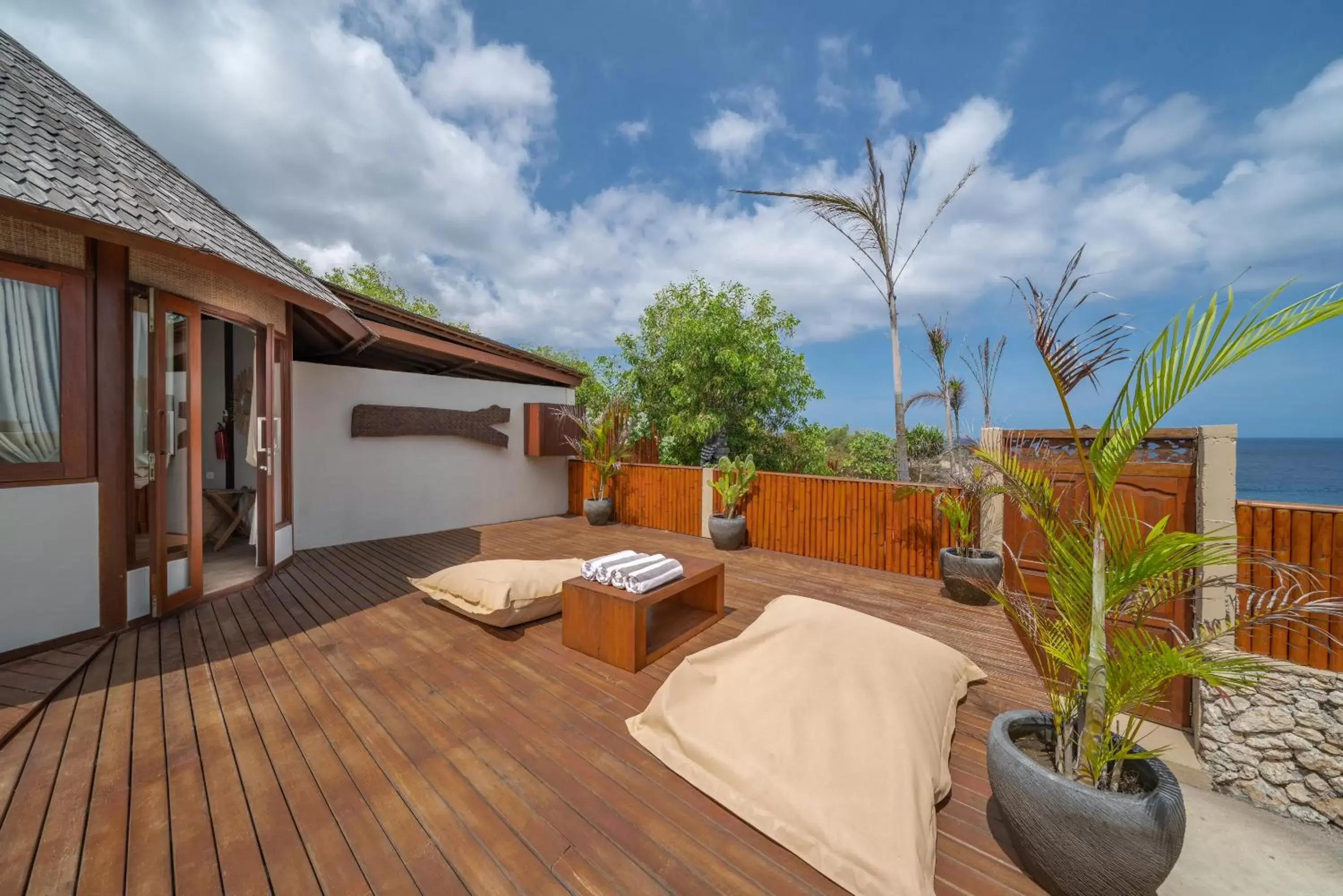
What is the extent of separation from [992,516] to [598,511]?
15.7 feet

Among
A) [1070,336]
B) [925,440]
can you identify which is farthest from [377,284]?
[1070,336]

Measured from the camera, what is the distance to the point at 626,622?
2.73 metres

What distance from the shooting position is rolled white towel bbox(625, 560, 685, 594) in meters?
2.84

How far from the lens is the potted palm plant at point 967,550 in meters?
3.94

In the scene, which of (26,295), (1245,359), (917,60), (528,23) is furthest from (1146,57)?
Answer: (26,295)

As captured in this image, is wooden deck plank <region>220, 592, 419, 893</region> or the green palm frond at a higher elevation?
the green palm frond

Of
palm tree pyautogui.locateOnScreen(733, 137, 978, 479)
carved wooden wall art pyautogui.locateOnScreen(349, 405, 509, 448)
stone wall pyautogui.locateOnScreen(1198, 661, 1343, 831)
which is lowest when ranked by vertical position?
stone wall pyautogui.locateOnScreen(1198, 661, 1343, 831)

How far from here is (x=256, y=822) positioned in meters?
1.63

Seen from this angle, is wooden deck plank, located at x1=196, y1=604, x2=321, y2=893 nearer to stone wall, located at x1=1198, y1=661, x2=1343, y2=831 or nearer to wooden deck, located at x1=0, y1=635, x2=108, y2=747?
wooden deck, located at x1=0, y1=635, x2=108, y2=747

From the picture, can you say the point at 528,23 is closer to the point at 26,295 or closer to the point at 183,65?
the point at 183,65

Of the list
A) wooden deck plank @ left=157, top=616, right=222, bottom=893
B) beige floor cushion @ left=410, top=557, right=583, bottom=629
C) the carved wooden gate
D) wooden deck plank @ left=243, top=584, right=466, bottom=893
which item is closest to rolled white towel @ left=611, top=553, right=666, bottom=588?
beige floor cushion @ left=410, top=557, right=583, bottom=629

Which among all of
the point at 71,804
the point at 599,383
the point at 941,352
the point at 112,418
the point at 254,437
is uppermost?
the point at 941,352

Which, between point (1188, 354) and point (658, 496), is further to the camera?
point (658, 496)

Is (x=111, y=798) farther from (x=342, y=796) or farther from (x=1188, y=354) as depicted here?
(x=1188, y=354)
